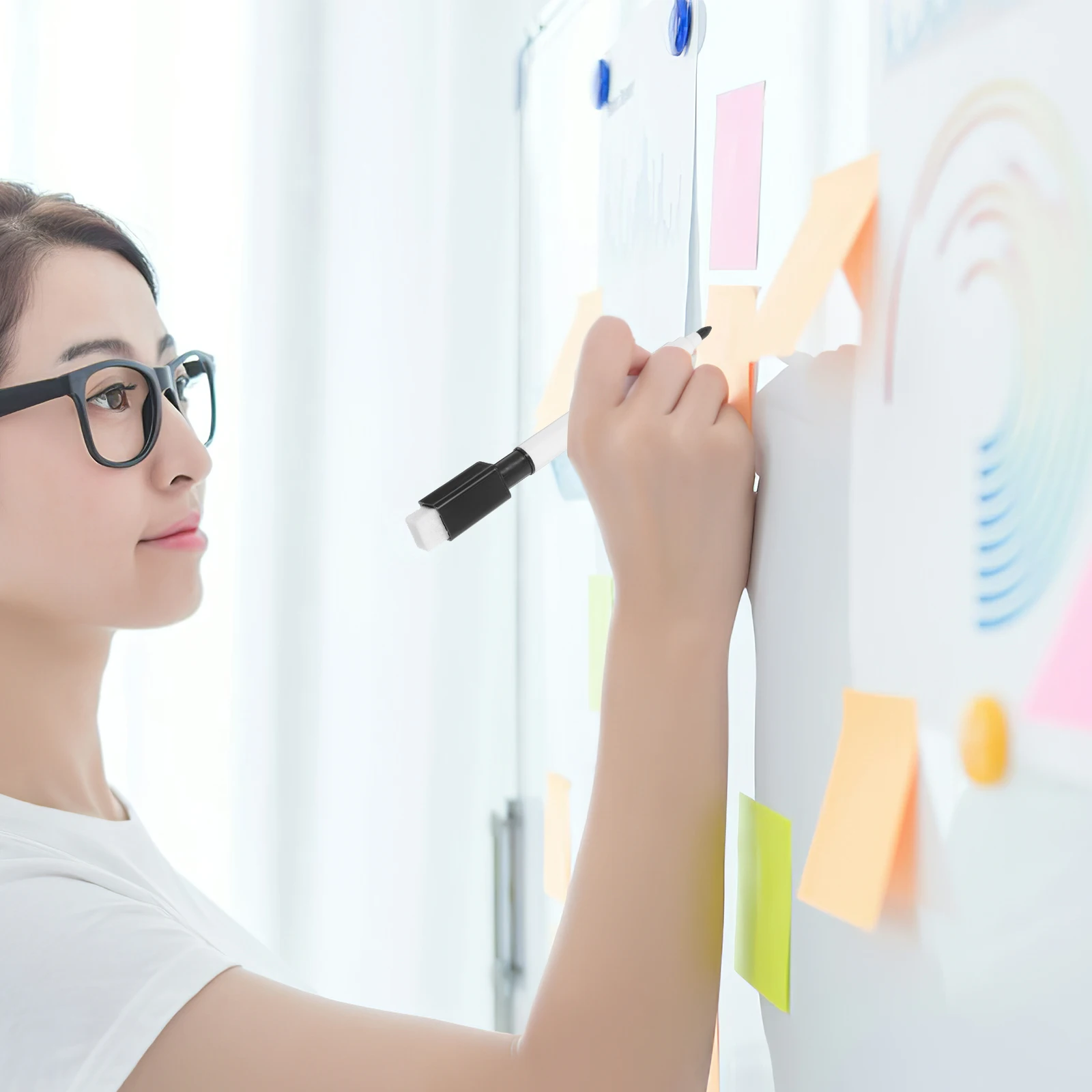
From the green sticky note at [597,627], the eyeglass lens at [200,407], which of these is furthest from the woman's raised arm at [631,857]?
the eyeglass lens at [200,407]

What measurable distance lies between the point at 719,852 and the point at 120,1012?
0.29m

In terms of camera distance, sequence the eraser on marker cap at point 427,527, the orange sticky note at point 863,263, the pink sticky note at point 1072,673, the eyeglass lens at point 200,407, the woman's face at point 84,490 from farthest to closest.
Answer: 1. the eyeglass lens at point 200,407
2. the woman's face at point 84,490
3. the eraser on marker cap at point 427,527
4. the orange sticky note at point 863,263
5. the pink sticky note at point 1072,673

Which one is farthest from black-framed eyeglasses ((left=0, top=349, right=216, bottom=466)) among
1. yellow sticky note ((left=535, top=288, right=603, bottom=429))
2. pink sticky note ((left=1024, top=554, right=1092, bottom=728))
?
pink sticky note ((left=1024, top=554, right=1092, bottom=728))

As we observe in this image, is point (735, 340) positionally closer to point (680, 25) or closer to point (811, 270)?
point (811, 270)

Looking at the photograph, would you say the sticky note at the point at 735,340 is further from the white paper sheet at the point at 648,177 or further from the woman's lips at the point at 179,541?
the woman's lips at the point at 179,541

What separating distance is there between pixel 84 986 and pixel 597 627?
0.45 meters

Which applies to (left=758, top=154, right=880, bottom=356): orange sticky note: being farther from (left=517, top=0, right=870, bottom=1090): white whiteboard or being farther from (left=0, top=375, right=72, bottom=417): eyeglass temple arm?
(left=0, top=375, right=72, bottom=417): eyeglass temple arm

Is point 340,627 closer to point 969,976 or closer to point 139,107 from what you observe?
point 139,107

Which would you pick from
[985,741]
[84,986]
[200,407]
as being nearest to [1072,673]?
[985,741]

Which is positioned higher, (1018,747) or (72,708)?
(1018,747)

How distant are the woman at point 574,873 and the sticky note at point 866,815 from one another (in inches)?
2.7

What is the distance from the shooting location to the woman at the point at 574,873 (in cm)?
45

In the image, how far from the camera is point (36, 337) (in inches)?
25.3

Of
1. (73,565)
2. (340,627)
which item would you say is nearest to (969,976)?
(73,565)
